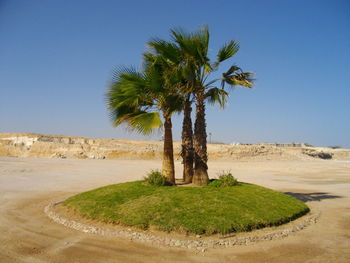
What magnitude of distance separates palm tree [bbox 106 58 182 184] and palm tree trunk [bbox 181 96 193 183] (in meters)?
0.76

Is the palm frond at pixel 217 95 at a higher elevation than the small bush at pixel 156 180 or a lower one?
higher

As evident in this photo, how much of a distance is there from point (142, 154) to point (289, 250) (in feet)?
150

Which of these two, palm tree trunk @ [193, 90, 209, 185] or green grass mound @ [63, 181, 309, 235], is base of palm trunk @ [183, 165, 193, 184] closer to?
palm tree trunk @ [193, 90, 209, 185]

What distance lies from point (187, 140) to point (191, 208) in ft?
15.2

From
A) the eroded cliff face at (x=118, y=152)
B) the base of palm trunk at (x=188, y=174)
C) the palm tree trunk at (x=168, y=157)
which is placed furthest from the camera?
the eroded cliff face at (x=118, y=152)

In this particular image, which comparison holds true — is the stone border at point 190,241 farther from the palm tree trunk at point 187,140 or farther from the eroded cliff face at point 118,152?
the eroded cliff face at point 118,152

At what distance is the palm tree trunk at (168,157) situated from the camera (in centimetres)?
1316

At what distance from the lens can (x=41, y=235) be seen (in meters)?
8.73

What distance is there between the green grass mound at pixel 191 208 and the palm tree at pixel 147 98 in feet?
8.38

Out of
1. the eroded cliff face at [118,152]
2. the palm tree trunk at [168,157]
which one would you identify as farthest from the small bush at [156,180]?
the eroded cliff face at [118,152]

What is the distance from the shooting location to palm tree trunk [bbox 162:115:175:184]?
13.2m

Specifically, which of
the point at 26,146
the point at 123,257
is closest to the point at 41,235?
the point at 123,257

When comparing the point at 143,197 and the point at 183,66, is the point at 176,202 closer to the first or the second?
the point at 143,197

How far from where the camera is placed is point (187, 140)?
13.5m
